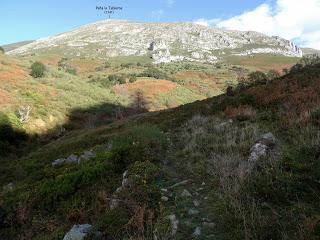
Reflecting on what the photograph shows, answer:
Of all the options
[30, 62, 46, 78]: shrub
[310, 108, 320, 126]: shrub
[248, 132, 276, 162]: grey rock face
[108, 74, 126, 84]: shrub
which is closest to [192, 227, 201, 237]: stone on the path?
[248, 132, 276, 162]: grey rock face

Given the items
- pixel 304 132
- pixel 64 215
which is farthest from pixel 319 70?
pixel 64 215

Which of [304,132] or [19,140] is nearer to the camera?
[304,132]

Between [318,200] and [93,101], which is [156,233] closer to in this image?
[318,200]

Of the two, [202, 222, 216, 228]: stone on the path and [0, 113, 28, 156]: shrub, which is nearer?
[202, 222, 216, 228]: stone on the path

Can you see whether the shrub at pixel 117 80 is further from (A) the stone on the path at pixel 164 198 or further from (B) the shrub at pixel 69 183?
(A) the stone on the path at pixel 164 198

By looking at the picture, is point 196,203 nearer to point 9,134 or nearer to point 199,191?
point 199,191

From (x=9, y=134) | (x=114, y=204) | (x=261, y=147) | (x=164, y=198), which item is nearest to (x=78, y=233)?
(x=114, y=204)

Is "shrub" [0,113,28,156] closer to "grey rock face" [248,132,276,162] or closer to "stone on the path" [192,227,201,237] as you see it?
"grey rock face" [248,132,276,162]

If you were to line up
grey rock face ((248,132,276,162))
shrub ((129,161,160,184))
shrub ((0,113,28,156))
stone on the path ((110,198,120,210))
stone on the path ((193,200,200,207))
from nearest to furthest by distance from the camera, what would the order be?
stone on the path ((193,200,200,207)) < stone on the path ((110,198,120,210)) < grey rock face ((248,132,276,162)) < shrub ((129,161,160,184)) < shrub ((0,113,28,156))

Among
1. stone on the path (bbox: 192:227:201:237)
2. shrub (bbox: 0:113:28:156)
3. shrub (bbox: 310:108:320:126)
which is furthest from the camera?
shrub (bbox: 0:113:28:156)

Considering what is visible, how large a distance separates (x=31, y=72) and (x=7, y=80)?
14.5 metres

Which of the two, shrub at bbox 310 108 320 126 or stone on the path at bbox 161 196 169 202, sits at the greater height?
shrub at bbox 310 108 320 126

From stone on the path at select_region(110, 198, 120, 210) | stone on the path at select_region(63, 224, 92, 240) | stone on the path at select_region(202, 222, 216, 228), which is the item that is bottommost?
stone on the path at select_region(63, 224, 92, 240)

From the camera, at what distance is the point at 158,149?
36.7 ft
